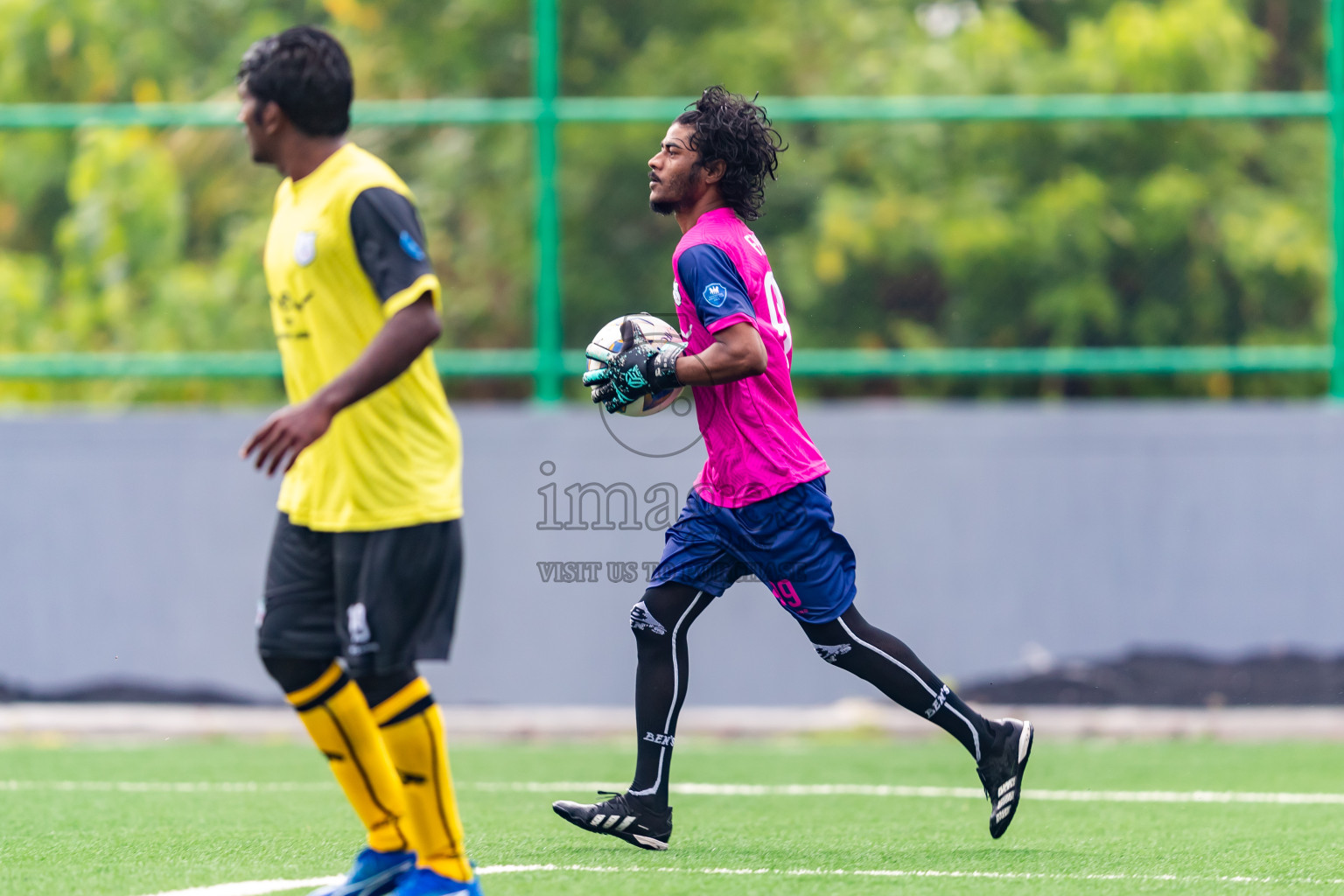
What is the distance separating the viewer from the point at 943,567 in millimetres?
8359

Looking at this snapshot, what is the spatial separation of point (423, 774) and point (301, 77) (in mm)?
1636

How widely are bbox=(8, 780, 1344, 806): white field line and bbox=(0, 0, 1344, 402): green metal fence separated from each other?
2.83 m

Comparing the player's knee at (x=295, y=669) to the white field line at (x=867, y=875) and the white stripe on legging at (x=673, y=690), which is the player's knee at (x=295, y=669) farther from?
the white stripe on legging at (x=673, y=690)

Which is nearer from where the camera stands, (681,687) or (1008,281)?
(681,687)

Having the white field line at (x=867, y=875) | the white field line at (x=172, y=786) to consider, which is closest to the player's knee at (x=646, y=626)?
the white field line at (x=867, y=875)

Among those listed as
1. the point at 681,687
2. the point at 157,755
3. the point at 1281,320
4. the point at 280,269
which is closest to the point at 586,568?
the point at 157,755

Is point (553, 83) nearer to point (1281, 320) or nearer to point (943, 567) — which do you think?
point (943, 567)

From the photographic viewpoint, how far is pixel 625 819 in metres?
4.80

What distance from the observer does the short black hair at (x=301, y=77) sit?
3664 mm

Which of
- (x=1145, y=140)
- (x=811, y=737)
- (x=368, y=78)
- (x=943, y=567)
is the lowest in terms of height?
(x=811, y=737)

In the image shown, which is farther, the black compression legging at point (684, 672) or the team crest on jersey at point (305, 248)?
→ the black compression legging at point (684, 672)

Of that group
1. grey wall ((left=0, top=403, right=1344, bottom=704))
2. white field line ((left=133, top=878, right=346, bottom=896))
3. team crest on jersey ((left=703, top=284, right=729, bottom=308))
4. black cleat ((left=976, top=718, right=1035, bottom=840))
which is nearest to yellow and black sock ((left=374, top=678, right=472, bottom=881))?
white field line ((left=133, top=878, right=346, bottom=896))

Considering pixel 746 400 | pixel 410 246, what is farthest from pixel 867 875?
pixel 410 246

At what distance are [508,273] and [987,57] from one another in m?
4.20
